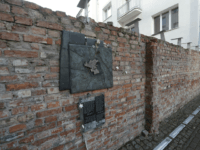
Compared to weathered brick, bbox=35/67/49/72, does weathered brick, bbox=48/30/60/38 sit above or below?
above

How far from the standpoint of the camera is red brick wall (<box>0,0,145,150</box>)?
3.05 feet

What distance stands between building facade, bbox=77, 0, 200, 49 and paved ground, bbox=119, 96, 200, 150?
308 cm

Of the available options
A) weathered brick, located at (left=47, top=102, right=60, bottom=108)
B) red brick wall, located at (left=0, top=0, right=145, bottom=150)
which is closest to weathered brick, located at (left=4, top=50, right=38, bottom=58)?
red brick wall, located at (left=0, top=0, right=145, bottom=150)

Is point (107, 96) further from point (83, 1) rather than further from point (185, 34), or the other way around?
point (185, 34)

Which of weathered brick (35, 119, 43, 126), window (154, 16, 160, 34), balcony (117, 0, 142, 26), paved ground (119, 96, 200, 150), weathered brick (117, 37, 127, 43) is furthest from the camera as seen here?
balcony (117, 0, 142, 26)

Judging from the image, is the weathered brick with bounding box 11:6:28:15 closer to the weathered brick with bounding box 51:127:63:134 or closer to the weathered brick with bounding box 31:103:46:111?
the weathered brick with bounding box 31:103:46:111

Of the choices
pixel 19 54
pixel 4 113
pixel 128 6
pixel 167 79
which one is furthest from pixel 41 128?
pixel 128 6

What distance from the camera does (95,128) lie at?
155 cm

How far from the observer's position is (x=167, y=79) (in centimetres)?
270

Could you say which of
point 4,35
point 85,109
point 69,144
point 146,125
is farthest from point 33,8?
point 146,125

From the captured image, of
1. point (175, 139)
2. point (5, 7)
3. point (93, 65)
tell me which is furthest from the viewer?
point (175, 139)

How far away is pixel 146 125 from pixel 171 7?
707 centimetres

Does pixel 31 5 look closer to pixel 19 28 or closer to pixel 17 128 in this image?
pixel 19 28

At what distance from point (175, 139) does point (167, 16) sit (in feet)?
22.9
